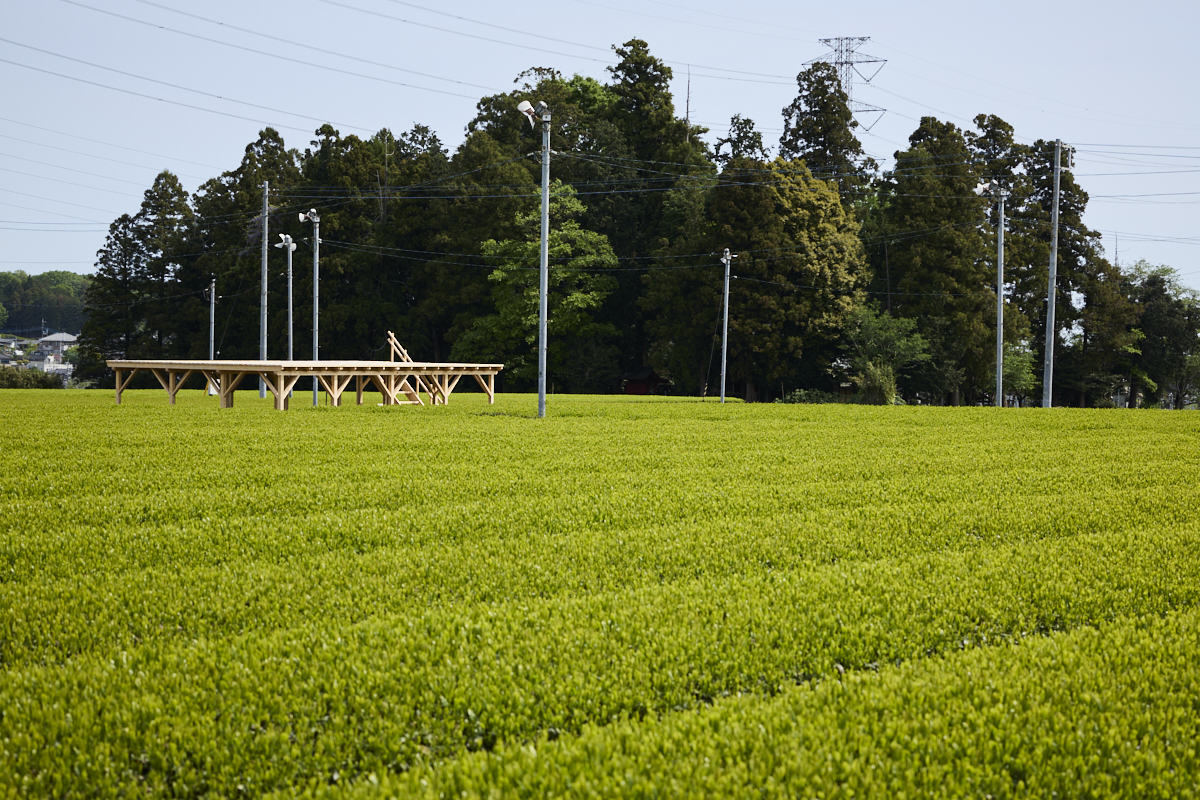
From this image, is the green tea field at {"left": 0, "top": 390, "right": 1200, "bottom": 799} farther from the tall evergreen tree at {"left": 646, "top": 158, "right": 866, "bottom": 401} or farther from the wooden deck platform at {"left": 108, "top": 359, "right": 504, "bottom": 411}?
the tall evergreen tree at {"left": 646, "top": 158, "right": 866, "bottom": 401}

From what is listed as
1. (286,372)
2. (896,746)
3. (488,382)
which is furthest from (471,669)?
(488,382)

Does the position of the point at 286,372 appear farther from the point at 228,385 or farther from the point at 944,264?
the point at 944,264

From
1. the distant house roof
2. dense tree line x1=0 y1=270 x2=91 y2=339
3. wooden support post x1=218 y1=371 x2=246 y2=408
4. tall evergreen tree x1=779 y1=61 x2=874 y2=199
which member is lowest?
wooden support post x1=218 y1=371 x2=246 y2=408

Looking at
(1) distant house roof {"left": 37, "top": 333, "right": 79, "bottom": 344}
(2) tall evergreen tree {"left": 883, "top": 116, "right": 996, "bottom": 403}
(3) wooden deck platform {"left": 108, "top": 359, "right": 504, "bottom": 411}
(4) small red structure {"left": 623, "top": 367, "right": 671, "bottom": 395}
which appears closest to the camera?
(3) wooden deck platform {"left": 108, "top": 359, "right": 504, "bottom": 411}

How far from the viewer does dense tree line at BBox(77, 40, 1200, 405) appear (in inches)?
1690

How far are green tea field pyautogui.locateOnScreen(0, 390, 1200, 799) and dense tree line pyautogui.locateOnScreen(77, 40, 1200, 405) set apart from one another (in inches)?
1400

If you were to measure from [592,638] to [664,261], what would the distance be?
147ft

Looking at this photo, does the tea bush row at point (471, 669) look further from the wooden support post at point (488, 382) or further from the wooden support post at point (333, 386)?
the wooden support post at point (488, 382)

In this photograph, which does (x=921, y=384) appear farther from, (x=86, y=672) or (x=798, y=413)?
(x=86, y=672)

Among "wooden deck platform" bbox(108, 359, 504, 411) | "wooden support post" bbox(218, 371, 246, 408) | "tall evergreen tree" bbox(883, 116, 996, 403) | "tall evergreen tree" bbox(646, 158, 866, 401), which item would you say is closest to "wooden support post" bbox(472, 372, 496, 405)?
"wooden deck platform" bbox(108, 359, 504, 411)

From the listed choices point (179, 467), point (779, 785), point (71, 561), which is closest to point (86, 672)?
point (71, 561)

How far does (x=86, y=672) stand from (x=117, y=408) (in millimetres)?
16241

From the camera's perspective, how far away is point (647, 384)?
52.2 m

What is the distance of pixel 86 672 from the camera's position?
3141mm
